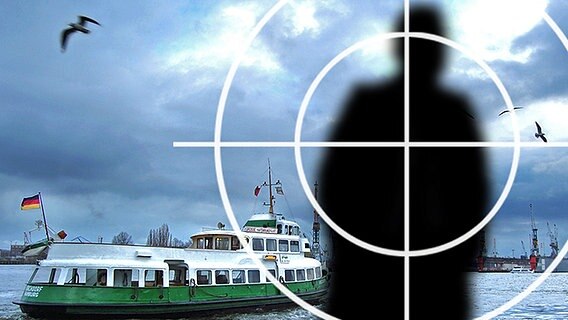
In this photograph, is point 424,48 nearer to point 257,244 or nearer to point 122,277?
point 257,244

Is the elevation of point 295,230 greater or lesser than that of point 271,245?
greater

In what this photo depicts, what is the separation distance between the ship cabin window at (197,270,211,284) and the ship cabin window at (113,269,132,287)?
2.82 metres

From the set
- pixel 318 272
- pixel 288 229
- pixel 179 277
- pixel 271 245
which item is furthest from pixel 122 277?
pixel 318 272

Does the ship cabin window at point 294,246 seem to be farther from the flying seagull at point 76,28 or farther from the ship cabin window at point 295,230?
the flying seagull at point 76,28

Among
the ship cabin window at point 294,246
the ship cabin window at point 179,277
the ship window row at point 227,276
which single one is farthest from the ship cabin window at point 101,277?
the ship cabin window at point 294,246

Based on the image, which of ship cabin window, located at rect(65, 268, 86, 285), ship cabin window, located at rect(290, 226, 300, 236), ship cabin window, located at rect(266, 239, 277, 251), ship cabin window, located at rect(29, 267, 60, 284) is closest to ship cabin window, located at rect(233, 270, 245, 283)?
ship cabin window, located at rect(266, 239, 277, 251)

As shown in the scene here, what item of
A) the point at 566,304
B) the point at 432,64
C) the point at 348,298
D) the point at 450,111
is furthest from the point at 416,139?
the point at 566,304

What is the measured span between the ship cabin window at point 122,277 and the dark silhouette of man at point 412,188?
7.40m

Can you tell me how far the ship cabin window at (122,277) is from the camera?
2098 centimetres

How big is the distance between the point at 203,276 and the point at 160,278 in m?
1.76

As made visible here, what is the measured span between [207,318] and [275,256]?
15.2 ft

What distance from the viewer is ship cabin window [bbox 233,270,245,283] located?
24358mm

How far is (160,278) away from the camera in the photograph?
22.2m

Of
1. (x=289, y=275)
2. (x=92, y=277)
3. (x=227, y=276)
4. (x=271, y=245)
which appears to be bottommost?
(x=289, y=275)
